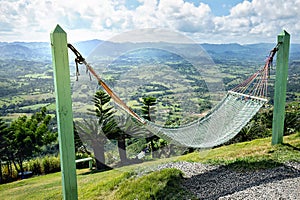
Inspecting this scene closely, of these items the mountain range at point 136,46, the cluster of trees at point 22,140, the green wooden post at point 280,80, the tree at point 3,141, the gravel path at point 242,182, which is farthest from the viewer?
the cluster of trees at point 22,140

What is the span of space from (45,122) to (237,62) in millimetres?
9024

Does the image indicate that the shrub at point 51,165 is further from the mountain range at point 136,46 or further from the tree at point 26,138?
the mountain range at point 136,46

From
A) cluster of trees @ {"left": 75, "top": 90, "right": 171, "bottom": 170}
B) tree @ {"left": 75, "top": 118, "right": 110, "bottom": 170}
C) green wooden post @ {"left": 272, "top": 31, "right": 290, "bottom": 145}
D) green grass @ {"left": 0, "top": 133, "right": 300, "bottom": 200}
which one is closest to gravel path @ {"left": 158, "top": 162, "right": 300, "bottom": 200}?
green grass @ {"left": 0, "top": 133, "right": 300, "bottom": 200}

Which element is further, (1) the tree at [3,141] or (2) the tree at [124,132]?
(1) the tree at [3,141]

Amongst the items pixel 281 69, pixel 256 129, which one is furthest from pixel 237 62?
pixel 281 69

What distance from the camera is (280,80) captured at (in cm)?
374

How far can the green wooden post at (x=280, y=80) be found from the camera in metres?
3.67

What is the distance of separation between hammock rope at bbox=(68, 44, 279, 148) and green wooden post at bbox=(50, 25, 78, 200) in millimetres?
1193

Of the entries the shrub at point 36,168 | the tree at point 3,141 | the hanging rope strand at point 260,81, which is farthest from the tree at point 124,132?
the tree at point 3,141

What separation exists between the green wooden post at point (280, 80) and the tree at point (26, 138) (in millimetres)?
9733

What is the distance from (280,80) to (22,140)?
10.5 meters

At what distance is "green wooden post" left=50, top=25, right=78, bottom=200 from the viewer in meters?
2.09

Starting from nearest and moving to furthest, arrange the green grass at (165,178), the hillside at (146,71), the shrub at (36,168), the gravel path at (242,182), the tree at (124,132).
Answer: the gravel path at (242,182), the green grass at (165,178), the hillside at (146,71), the tree at (124,132), the shrub at (36,168)

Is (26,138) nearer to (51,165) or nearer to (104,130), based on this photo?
(51,165)
